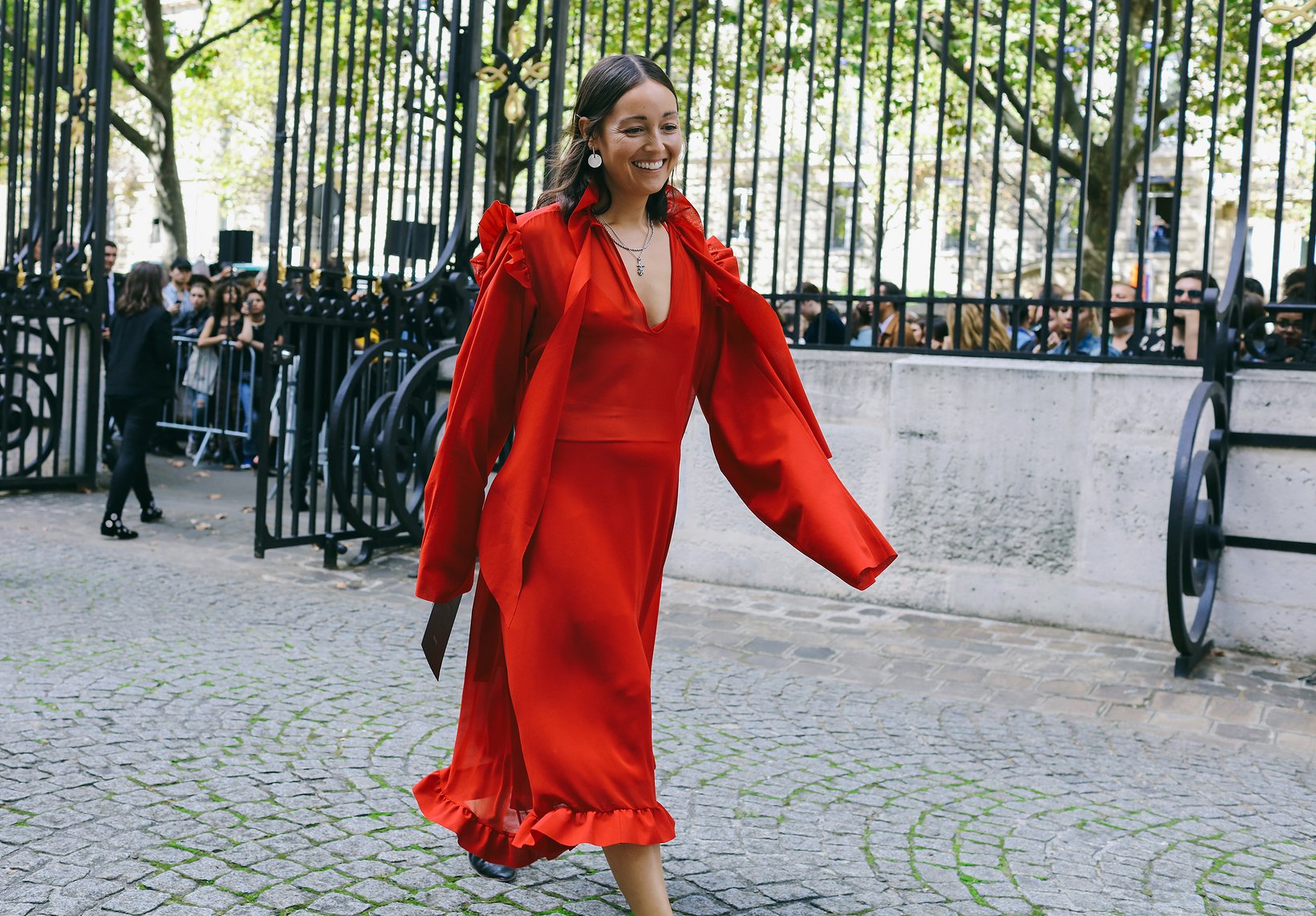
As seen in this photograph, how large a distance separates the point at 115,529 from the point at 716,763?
5.05 meters

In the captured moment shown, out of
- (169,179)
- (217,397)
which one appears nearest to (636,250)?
(217,397)

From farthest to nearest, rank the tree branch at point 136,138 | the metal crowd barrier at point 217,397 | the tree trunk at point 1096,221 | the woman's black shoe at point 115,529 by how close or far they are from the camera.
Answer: the tree branch at point 136,138 → the tree trunk at point 1096,221 → the metal crowd barrier at point 217,397 → the woman's black shoe at point 115,529

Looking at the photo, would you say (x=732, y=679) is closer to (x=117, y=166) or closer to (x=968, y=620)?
(x=968, y=620)

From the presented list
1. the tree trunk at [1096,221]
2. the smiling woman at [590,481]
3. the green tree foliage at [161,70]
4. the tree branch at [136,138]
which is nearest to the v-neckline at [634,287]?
the smiling woman at [590,481]

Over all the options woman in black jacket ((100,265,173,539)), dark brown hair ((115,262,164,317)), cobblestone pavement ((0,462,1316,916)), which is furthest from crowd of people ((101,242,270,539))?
cobblestone pavement ((0,462,1316,916))

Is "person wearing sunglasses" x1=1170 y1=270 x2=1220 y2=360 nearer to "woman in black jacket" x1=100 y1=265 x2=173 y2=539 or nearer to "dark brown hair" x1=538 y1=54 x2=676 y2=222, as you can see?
"dark brown hair" x1=538 y1=54 x2=676 y2=222

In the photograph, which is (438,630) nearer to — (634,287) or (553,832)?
(553,832)

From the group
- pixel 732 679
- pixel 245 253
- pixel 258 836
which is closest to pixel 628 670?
pixel 258 836

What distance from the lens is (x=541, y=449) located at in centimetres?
285

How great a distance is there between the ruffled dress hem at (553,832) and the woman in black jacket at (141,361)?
6109 mm

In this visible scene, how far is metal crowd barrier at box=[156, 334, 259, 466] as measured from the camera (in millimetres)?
12188

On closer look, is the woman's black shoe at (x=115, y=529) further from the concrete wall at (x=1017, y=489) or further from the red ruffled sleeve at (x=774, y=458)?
the red ruffled sleeve at (x=774, y=458)

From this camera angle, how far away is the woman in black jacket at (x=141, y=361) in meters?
8.72

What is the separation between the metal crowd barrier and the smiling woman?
942 cm
